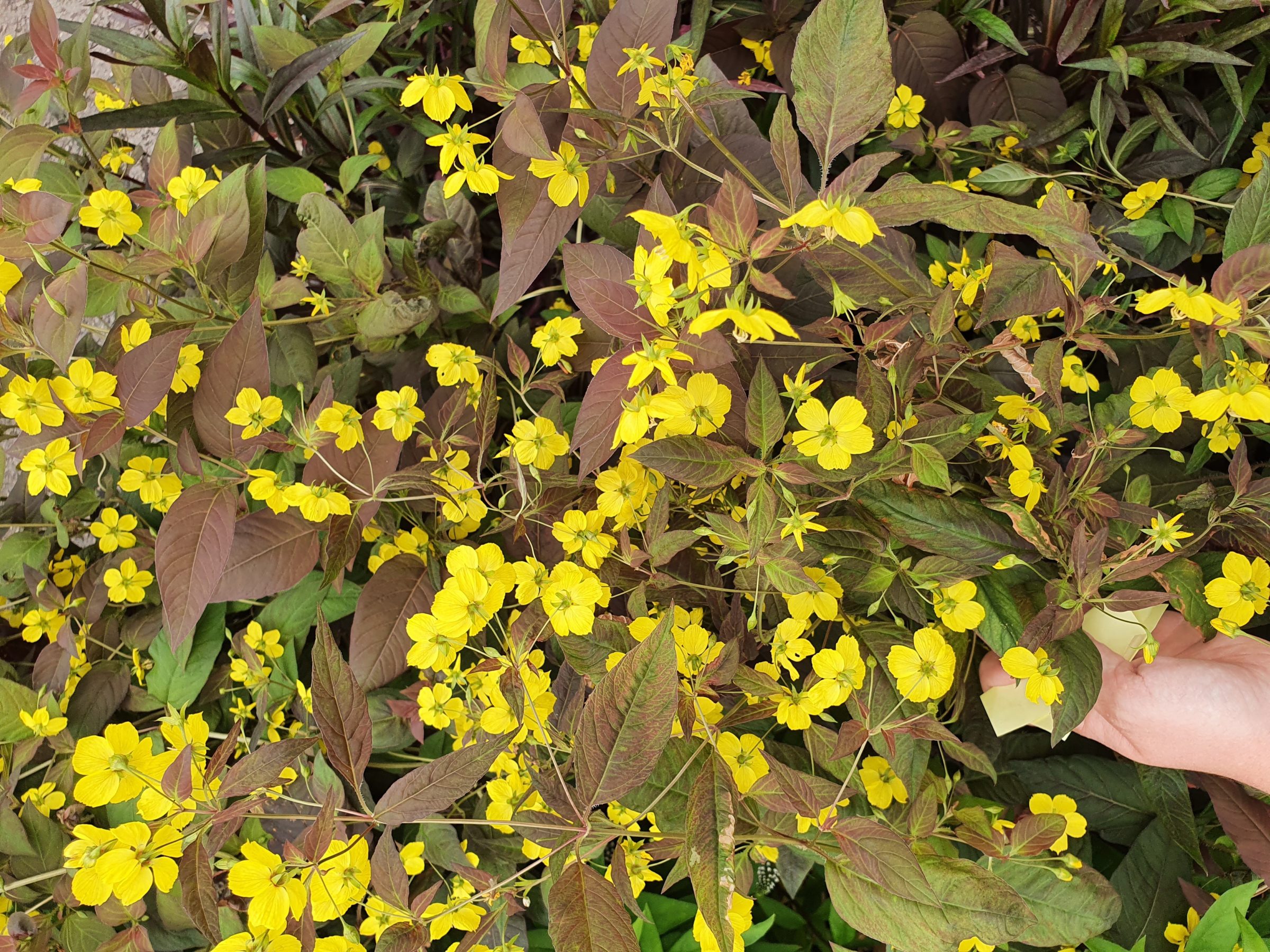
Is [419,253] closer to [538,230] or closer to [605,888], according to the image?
[538,230]

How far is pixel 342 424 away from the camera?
2.44 ft

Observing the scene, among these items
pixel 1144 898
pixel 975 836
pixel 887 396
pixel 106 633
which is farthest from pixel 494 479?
pixel 1144 898

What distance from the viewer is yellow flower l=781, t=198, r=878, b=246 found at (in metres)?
0.46

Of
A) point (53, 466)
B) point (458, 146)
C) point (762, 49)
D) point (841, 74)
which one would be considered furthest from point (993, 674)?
point (53, 466)

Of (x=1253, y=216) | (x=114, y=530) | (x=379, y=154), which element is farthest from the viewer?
(x=379, y=154)

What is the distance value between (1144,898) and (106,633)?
1289mm

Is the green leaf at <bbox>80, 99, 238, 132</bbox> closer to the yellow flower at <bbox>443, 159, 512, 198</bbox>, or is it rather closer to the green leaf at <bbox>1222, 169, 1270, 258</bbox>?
the yellow flower at <bbox>443, 159, 512, 198</bbox>

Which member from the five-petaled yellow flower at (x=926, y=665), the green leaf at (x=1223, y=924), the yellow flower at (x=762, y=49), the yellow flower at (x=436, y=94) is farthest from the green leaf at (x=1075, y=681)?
the yellow flower at (x=762, y=49)

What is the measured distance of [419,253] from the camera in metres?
1.02

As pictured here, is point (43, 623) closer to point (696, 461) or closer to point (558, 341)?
point (558, 341)

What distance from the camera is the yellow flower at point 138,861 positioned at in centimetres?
55

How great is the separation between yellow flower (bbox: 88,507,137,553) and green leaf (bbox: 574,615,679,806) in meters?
0.72

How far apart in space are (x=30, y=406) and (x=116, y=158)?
1.46 feet

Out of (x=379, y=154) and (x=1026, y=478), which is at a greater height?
(x=379, y=154)
